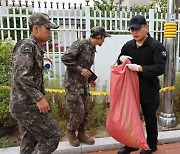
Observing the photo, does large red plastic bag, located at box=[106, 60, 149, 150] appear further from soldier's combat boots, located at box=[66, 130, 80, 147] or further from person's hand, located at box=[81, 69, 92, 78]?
soldier's combat boots, located at box=[66, 130, 80, 147]

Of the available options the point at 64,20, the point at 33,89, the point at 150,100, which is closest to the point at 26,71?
the point at 33,89

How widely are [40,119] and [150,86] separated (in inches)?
57.9

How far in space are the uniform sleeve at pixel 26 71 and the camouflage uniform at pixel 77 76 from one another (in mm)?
1001

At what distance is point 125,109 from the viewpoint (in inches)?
119

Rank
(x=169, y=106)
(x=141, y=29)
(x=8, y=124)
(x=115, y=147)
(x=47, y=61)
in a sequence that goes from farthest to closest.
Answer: (x=47, y=61) → (x=169, y=106) → (x=8, y=124) → (x=115, y=147) → (x=141, y=29)

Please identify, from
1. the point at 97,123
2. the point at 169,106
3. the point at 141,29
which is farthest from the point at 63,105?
the point at 141,29

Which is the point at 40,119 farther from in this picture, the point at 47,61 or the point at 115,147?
the point at 47,61

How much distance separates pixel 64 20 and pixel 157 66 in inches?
110

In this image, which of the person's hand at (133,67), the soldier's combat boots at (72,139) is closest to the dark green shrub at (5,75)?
the soldier's combat boots at (72,139)

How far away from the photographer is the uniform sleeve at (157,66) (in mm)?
2947

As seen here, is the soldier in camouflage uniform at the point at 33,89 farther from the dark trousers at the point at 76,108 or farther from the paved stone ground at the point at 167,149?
the paved stone ground at the point at 167,149

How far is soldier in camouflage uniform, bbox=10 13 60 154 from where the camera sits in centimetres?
223

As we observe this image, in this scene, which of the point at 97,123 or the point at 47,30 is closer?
the point at 47,30

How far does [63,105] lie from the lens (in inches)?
177
